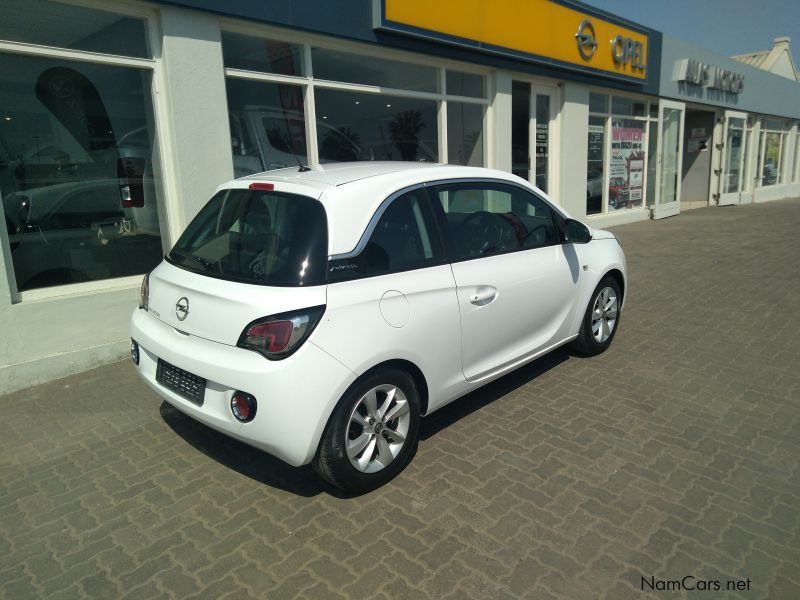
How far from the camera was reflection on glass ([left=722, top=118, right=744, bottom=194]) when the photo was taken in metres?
18.8

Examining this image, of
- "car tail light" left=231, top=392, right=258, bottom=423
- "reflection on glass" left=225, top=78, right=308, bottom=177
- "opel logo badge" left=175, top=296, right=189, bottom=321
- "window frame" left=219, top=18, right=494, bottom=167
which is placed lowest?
"car tail light" left=231, top=392, right=258, bottom=423

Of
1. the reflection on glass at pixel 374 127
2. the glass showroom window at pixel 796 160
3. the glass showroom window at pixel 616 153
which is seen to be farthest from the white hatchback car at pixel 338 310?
the glass showroom window at pixel 796 160

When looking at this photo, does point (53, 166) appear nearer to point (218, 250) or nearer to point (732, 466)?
point (218, 250)

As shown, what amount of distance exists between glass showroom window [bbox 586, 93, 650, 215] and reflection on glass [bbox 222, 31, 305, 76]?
24.6 ft

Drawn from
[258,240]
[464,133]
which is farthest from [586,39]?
[258,240]

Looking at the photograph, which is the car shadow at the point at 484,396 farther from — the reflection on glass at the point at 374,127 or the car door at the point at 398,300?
the reflection on glass at the point at 374,127

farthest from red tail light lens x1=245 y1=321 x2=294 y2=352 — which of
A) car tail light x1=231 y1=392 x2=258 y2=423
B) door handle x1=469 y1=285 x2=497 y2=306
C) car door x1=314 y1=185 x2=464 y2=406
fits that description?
door handle x1=469 y1=285 x2=497 y2=306

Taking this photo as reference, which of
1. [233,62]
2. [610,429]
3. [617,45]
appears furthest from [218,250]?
[617,45]

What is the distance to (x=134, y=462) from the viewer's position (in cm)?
354

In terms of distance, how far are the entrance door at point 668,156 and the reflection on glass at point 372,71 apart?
8680 mm

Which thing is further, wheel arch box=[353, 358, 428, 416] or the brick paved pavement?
wheel arch box=[353, 358, 428, 416]

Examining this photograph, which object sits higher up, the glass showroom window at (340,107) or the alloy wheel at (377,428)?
the glass showroom window at (340,107)

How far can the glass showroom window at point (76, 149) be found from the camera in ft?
15.8

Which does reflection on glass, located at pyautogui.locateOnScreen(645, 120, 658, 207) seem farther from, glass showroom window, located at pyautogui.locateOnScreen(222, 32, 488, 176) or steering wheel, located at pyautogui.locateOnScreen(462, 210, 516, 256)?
steering wheel, located at pyautogui.locateOnScreen(462, 210, 516, 256)
